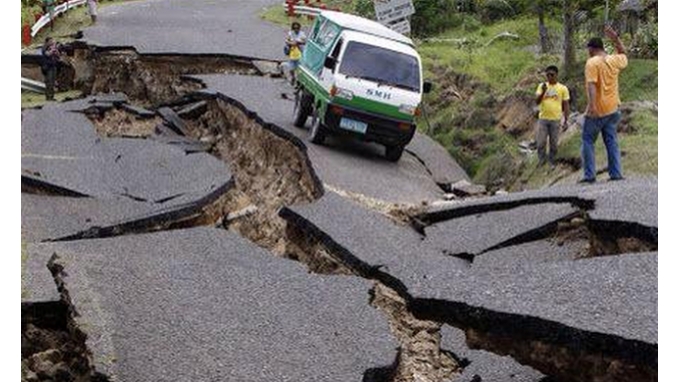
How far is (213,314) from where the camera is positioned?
7.15 meters

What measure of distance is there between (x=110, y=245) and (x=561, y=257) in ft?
15.4

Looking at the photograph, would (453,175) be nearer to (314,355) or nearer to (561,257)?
(561,257)

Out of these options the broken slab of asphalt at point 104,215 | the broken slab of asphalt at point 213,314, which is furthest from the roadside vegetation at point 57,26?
the broken slab of asphalt at point 213,314

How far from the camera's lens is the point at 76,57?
2173cm

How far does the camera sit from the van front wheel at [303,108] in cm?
1520

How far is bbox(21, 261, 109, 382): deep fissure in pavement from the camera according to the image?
6.21 metres

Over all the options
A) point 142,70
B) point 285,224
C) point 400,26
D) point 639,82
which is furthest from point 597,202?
point 142,70

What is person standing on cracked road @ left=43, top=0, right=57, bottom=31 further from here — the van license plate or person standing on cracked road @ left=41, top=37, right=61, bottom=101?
the van license plate

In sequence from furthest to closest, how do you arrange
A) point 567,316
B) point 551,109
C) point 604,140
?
point 551,109, point 604,140, point 567,316

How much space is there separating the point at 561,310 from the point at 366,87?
8.62 meters

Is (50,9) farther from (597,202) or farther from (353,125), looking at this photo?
(597,202)

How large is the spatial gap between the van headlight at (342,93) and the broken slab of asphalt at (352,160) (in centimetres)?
94

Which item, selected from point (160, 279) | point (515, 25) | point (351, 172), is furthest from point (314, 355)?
point (515, 25)

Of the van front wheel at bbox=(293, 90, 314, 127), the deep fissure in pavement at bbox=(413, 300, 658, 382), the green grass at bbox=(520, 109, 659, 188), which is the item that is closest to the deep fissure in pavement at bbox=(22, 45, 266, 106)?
the van front wheel at bbox=(293, 90, 314, 127)
